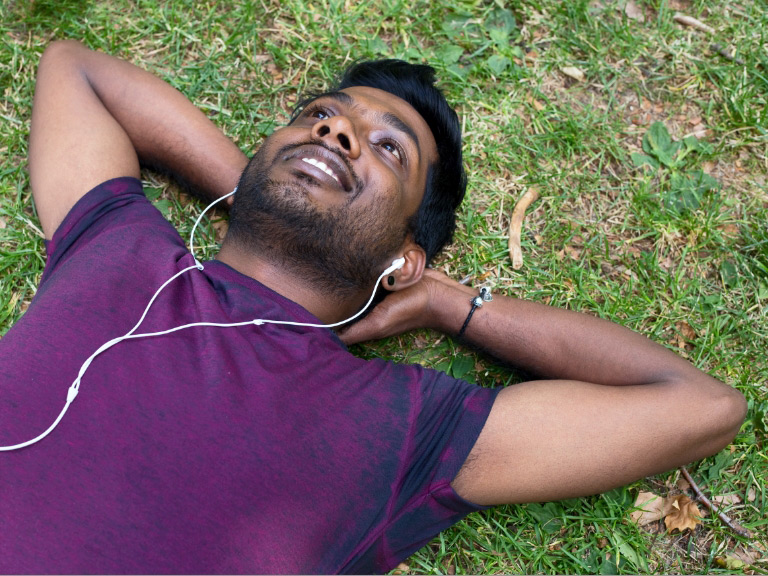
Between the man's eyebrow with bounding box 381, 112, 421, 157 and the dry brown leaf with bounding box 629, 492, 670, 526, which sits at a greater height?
the man's eyebrow with bounding box 381, 112, 421, 157

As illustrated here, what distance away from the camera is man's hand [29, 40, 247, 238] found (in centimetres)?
351

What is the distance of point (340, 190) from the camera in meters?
3.06

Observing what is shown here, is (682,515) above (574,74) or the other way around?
the other way around

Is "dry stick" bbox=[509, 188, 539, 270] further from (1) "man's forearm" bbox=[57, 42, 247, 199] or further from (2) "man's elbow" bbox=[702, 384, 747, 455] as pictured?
(1) "man's forearm" bbox=[57, 42, 247, 199]

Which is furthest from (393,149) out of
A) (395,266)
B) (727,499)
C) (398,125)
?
(727,499)

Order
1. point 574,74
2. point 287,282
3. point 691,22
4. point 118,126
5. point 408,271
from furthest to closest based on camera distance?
point 691,22
point 574,74
point 118,126
point 408,271
point 287,282

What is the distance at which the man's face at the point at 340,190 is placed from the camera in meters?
3.05

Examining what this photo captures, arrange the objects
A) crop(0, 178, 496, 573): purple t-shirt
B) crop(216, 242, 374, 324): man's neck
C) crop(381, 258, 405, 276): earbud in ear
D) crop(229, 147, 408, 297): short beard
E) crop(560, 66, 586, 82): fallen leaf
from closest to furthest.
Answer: crop(0, 178, 496, 573): purple t-shirt
crop(229, 147, 408, 297): short beard
crop(216, 242, 374, 324): man's neck
crop(381, 258, 405, 276): earbud in ear
crop(560, 66, 586, 82): fallen leaf

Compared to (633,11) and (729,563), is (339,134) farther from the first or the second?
(729,563)

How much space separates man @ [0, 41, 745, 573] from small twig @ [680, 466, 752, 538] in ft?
1.19

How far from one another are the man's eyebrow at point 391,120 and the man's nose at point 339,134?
0.25m

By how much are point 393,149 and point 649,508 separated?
2411mm

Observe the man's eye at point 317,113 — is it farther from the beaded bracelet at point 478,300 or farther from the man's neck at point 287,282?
the beaded bracelet at point 478,300

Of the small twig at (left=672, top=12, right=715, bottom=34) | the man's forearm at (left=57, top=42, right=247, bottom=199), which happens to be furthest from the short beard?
the small twig at (left=672, top=12, right=715, bottom=34)
